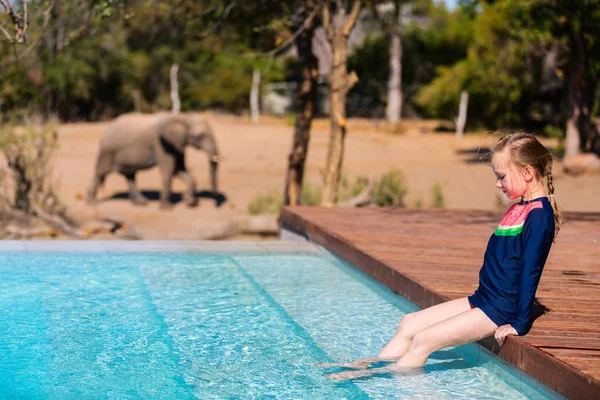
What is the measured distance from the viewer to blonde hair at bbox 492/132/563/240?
4113mm

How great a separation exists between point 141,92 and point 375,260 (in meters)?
27.9

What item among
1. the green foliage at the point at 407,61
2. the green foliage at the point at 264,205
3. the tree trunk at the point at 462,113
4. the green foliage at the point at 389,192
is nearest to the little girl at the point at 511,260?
the green foliage at the point at 389,192

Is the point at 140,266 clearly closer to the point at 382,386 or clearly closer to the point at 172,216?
the point at 382,386

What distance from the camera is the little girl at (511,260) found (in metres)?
4.01

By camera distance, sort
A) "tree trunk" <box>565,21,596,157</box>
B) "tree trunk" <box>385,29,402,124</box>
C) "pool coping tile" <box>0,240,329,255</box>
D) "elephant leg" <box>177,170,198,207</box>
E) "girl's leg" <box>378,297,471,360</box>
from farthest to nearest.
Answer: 1. "tree trunk" <box>385,29,402,124</box>
2. "tree trunk" <box>565,21,596,157</box>
3. "elephant leg" <box>177,170,198,207</box>
4. "pool coping tile" <box>0,240,329,255</box>
5. "girl's leg" <box>378,297,471,360</box>

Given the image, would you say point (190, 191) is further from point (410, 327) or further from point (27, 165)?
point (410, 327)

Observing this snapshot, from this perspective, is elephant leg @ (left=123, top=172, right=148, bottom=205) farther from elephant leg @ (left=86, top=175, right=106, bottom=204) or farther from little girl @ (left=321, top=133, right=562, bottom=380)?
little girl @ (left=321, top=133, right=562, bottom=380)

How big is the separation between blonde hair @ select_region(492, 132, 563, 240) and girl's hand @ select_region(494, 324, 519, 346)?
20.1 inches

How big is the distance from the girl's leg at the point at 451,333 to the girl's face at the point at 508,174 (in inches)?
23.2

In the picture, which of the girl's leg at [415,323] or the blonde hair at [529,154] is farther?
the girl's leg at [415,323]

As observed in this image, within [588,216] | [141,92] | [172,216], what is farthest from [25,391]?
[141,92]

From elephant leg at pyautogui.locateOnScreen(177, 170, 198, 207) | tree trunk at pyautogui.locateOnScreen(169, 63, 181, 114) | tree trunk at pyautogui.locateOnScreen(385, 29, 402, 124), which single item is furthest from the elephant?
tree trunk at pyautogui.locateOnScreen(385, 29, 402, 124)

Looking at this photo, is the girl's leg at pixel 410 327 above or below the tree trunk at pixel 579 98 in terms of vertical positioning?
below

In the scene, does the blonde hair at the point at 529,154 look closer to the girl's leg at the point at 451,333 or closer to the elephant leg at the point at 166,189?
the girl's leg at the point at 451,333
